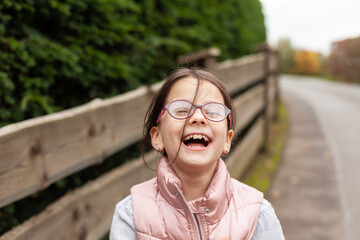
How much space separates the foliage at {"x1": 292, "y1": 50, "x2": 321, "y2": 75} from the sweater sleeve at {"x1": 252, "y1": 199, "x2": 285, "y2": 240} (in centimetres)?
4034

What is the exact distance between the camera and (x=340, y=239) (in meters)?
4.15

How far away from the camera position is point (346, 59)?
2339cm

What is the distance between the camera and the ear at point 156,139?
1815mm

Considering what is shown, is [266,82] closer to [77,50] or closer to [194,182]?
[77,50]

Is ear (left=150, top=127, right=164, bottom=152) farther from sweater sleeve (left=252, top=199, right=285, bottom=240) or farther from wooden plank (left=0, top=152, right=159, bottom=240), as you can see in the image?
sweater sleeve (left=252, top=199, right=285, bottom=240)

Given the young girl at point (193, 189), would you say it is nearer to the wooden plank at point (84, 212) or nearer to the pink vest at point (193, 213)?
the pink vest at point (193, 213)

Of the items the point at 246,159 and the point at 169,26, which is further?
the point at 246,159

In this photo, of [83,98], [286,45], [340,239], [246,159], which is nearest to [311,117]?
[246,159]

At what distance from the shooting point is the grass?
5836 millimetres

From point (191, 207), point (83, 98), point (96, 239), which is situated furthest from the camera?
point (83, 98)

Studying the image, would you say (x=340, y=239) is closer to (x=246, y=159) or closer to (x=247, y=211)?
(x=246, y=159)

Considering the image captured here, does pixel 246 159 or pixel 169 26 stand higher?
pixel 169 26

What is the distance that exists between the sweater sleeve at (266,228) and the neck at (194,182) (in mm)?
260

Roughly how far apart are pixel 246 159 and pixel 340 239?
2229mm
